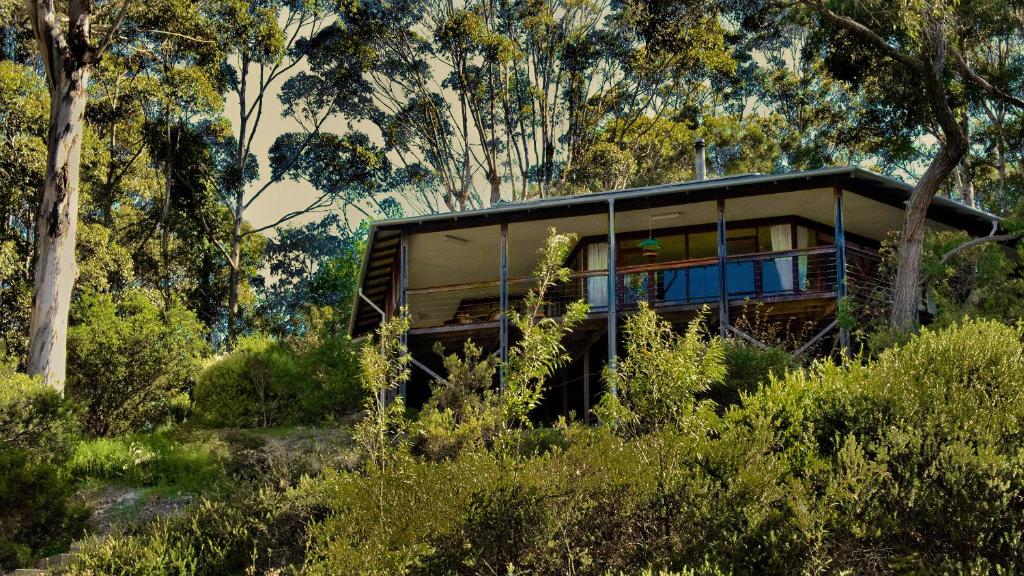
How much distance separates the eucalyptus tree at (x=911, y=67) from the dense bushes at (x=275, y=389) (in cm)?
1062

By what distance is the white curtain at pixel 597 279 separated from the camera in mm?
21078

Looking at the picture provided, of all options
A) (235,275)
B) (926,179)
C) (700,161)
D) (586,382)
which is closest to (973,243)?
(926,179)

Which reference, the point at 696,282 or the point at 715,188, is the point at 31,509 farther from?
the point at 696,282

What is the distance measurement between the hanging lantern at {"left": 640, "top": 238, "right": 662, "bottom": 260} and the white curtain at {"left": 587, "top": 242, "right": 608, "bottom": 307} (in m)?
0.83

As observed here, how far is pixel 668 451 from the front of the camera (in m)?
9.20

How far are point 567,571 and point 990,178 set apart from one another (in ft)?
94.2

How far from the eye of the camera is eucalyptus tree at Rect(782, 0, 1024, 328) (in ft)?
54.1

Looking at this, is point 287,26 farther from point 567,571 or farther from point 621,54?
point 567,571

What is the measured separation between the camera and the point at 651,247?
66.4 feet

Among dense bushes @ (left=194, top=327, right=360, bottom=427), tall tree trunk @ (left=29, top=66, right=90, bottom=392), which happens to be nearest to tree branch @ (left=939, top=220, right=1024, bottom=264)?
dense bushes @ (left=194, top=327, right=360, bottom=427)

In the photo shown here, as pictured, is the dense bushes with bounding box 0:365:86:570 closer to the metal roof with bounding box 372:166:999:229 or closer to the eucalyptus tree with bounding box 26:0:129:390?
the eucalyptus tree with bounding box 26:0:129:390

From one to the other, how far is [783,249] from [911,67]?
439cm

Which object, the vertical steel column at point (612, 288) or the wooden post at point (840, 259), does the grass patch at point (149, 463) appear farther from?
the wooden post at point (840, 259)

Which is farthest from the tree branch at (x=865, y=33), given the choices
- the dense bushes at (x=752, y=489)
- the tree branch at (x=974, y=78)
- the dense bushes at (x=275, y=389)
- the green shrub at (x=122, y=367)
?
the green shrub at (x=122, y=367)
